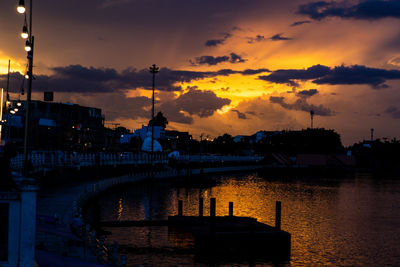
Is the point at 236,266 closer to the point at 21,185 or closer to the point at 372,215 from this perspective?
the point at 21,185

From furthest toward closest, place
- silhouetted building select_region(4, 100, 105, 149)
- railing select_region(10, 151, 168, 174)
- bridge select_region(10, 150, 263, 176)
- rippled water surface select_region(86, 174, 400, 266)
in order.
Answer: silhouetted building select_region(4, 100, 105, 149) → bridge select_region(10, 150, 263, 176) → railing select_region(10, 151, 168, 174) → rippled water surface select_region(86, 174, 400, 266)

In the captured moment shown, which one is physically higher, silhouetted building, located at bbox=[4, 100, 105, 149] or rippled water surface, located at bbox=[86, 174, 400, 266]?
silhouetted building, located at bbox=[4, 100, 105, 149]

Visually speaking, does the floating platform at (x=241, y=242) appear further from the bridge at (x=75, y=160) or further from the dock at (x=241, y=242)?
the bridge at (x=75, y=160)

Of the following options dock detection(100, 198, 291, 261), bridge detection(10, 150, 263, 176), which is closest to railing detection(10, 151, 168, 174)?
bridge detection(10, 150, 263, 176)

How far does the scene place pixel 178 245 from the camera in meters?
35.0

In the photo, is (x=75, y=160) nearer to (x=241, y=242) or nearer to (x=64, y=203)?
(x=64, y=203)

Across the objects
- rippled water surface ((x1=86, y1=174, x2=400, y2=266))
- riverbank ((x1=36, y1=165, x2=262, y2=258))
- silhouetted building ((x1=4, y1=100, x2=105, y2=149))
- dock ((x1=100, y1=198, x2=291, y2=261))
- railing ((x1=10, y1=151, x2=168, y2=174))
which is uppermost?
silhouetted building ((x1=4, y1=100, x2=105, y2=149))

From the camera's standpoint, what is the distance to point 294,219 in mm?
50625

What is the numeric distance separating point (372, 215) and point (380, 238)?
1703cm

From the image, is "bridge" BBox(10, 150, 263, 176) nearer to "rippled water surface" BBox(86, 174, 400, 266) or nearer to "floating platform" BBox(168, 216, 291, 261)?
"rippled water surface" BBox(86, 174, 400, 266)

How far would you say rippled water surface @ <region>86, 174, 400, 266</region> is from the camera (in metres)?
32.5

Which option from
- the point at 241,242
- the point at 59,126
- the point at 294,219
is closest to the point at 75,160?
the point at 294,219

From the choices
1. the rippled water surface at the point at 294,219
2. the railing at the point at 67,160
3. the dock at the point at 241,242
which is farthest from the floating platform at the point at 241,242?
the railing at the point at 67,160

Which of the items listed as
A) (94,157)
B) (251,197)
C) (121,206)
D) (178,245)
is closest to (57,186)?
(121,206)
